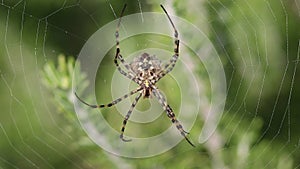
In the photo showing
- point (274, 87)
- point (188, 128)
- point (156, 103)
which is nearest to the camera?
point (188, 128)

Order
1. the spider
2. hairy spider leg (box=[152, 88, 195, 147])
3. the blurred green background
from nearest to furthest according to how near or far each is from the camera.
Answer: hairy spider leg (box=[152, 88, 195, 147]), the blurred green background, the spider

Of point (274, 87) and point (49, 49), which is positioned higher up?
point (49, 49)

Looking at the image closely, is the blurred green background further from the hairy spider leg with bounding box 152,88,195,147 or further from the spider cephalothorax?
the spider cephalothorax

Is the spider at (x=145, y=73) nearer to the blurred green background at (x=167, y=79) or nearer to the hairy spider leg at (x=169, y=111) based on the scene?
the hairy spider leg at (x=169, y=111)

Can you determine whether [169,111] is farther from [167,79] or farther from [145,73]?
[145,73]

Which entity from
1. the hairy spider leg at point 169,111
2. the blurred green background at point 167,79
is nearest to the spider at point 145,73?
the hairy spider leg at point 169,111

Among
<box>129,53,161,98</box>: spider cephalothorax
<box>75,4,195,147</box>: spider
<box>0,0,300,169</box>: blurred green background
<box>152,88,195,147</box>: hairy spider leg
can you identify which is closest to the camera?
<box>152,88,195,147</box>: hairy spider leg

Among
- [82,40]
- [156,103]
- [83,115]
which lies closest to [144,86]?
[156,103]

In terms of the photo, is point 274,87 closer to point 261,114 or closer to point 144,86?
point 261,114

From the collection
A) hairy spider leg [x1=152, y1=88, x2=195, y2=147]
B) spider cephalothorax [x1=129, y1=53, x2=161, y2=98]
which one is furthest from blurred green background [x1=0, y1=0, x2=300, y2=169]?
spider cephalothorax [x1=129, y1=53, x2=161, y2=98]
